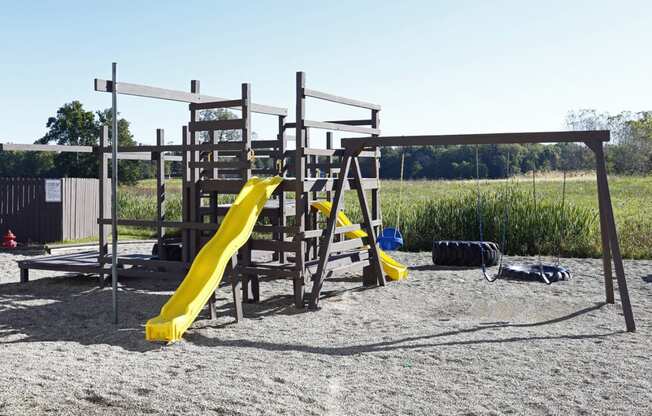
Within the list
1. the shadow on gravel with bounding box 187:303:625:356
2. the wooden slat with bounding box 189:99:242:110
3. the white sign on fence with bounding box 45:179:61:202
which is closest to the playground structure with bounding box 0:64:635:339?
the wooden slat with bounding box 189:99:242:110

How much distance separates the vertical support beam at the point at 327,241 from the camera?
8.81m

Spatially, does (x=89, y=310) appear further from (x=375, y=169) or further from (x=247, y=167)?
(x=375, y=169)

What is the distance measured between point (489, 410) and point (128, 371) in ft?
9.49

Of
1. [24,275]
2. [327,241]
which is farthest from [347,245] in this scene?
[24,275]

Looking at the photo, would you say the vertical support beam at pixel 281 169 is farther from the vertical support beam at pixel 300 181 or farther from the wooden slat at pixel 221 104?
the wooden slat at pixel 221 104

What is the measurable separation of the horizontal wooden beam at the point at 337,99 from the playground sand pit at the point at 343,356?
9.02 ft

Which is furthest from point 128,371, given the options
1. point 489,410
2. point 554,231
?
point 554,231

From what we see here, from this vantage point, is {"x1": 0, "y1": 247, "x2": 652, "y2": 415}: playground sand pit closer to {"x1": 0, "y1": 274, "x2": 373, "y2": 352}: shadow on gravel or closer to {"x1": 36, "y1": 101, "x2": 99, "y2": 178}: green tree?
{"x1": 0, "y1": 274, "x2": 373, "y2": 352}: shadow on gravel

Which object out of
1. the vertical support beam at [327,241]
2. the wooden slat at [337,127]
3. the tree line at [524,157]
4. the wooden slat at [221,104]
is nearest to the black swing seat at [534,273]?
the wooden slat at [337,127]

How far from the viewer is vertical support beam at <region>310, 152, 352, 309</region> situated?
28.9ft

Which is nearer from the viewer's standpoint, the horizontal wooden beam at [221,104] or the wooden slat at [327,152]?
the horizontal wooden beam at [221,104]

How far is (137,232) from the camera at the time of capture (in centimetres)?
1998

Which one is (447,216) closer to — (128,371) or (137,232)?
(137,232)

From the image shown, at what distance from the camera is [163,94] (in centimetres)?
868
